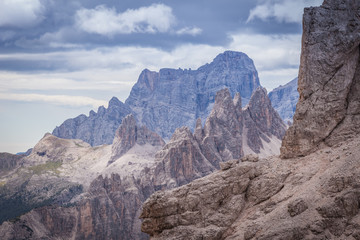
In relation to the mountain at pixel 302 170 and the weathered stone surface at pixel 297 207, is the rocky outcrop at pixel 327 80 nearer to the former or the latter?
the mountain at pixel 302 170

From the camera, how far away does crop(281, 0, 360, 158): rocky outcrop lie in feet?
197

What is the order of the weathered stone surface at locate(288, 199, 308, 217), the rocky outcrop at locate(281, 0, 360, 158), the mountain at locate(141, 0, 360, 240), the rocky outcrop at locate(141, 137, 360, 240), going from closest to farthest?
the rocky outcrop at locate(141, 137, 360, 240) → the weathered stone surface at locate(288, 199, 308, 217) → the mountain at locate(141, 0, 360, 240) → the rocky outcrop at locate(281, 0, 360, 158)

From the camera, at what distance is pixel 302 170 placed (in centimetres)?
5759

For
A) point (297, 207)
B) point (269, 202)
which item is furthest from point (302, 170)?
point (297, 207)

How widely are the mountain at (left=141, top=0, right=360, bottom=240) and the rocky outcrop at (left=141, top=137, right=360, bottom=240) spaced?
12 cm

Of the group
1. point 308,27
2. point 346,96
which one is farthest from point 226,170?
point 308,27

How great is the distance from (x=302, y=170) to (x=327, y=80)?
42.6 ft

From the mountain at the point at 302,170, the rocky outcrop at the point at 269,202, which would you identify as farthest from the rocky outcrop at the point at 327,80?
the rocky outcrop at the point at 269,202

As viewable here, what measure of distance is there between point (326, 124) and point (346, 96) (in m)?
4.69

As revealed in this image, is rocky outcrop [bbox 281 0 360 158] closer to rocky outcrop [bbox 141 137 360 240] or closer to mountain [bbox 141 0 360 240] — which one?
mountain [bbox 141 0 360 240]

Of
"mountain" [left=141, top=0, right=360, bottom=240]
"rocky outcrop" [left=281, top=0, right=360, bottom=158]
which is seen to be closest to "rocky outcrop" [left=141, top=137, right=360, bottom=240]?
"mountain" [left=141, top=0, right=360, bottom=240]

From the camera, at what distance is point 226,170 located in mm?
61969

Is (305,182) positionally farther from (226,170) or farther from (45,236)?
(45,236)

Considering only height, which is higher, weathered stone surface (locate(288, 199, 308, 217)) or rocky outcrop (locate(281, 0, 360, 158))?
rocky outcrop (locate(281, 0, 360, 158))
